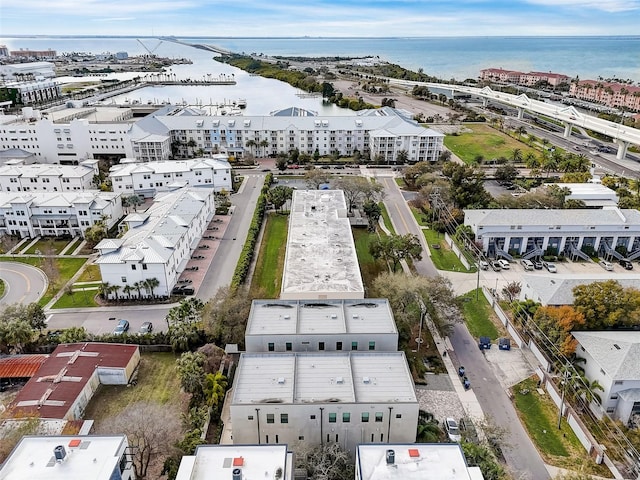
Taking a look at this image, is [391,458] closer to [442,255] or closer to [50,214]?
[442,255]

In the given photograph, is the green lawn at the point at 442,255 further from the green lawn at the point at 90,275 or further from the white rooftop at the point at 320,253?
the green lawn at the point at 90,275

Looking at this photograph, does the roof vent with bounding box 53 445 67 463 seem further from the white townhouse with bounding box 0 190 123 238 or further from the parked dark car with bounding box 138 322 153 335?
the white townhouse with bounding box 0 190 123 238

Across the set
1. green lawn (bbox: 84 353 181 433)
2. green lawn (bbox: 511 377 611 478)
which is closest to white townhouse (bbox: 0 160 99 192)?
green lawn (bbox: 84 353 181 433)

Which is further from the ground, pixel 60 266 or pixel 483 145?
pixel 483 145

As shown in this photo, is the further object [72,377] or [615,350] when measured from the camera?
[72,377]

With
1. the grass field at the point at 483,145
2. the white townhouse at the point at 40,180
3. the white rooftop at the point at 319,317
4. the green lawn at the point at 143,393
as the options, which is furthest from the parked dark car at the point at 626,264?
the white townhouse at the point at 40,180

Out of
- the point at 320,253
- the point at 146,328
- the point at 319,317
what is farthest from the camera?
the point at 320,253

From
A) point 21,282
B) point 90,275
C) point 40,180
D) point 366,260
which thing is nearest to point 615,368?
point 366,260
